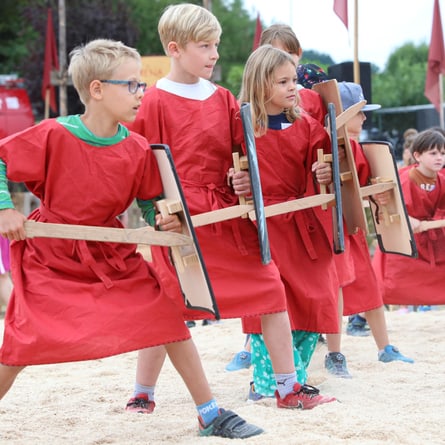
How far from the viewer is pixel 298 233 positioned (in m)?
4.46

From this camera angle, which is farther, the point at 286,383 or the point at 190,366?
the point at 286,383

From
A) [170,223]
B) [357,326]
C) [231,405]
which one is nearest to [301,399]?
[231,405]

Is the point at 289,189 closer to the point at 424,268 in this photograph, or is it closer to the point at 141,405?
the point at 141,405

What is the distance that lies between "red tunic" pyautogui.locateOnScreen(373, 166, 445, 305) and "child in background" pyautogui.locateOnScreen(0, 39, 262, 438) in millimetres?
2953

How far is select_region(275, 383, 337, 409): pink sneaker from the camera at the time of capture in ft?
13.5

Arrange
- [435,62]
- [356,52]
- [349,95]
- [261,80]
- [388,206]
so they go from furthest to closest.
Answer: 1. [435,62]
2. [356,52]
3. [349,95]
4. [388,206]
5. [261,80]

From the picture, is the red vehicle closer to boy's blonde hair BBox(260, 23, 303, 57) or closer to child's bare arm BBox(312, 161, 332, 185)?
boy's blonde hair BBox(260, 23, 303, 57)

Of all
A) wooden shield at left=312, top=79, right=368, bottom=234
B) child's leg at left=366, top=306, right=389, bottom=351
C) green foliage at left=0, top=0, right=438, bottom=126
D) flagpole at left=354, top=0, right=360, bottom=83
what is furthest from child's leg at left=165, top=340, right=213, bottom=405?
green foliage at left=0, top=0, right=438, bottom=126

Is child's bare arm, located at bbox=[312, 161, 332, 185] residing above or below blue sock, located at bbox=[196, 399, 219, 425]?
above

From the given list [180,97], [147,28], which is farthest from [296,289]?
[147,28]

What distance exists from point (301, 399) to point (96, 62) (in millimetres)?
1664

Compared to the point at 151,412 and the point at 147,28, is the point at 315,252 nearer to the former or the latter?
the point at 151,412

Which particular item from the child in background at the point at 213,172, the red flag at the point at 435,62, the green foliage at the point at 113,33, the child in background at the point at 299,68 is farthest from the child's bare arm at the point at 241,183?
the red flag at the point at 435,62

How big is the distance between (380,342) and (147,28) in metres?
23.9
